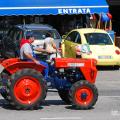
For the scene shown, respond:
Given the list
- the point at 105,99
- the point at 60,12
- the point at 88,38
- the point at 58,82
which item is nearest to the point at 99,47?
the point at 88,38

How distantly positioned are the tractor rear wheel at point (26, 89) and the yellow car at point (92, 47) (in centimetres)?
859

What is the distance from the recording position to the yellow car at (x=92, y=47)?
1999 centimetres

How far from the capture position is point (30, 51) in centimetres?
1145

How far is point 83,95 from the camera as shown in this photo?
11234mm

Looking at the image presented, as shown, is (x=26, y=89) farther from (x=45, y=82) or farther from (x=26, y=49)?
(x=26, y=49)

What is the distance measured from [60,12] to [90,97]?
1397 centimetres

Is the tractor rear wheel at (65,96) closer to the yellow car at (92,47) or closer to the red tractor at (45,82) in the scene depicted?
the red tractor at (45,82)

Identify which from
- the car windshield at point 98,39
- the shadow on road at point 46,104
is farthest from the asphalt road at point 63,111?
the car windshield at point 98,39

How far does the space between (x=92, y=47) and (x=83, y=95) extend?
9284 millimetres

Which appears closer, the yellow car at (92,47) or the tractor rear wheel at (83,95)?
the tractor rear wheel at (83,95)

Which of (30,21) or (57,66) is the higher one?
(30,21)

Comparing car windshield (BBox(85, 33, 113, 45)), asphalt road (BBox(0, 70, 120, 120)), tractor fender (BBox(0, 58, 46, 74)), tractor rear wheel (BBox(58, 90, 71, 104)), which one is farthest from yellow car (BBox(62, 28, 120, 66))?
tractor fender (BBox(0, 58, 46, 74))

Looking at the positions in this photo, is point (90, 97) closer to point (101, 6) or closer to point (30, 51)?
point (30, 51)

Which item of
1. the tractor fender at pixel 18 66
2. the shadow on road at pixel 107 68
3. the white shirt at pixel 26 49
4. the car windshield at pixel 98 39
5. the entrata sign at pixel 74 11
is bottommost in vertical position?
the shadow on road at pixel 107 68
